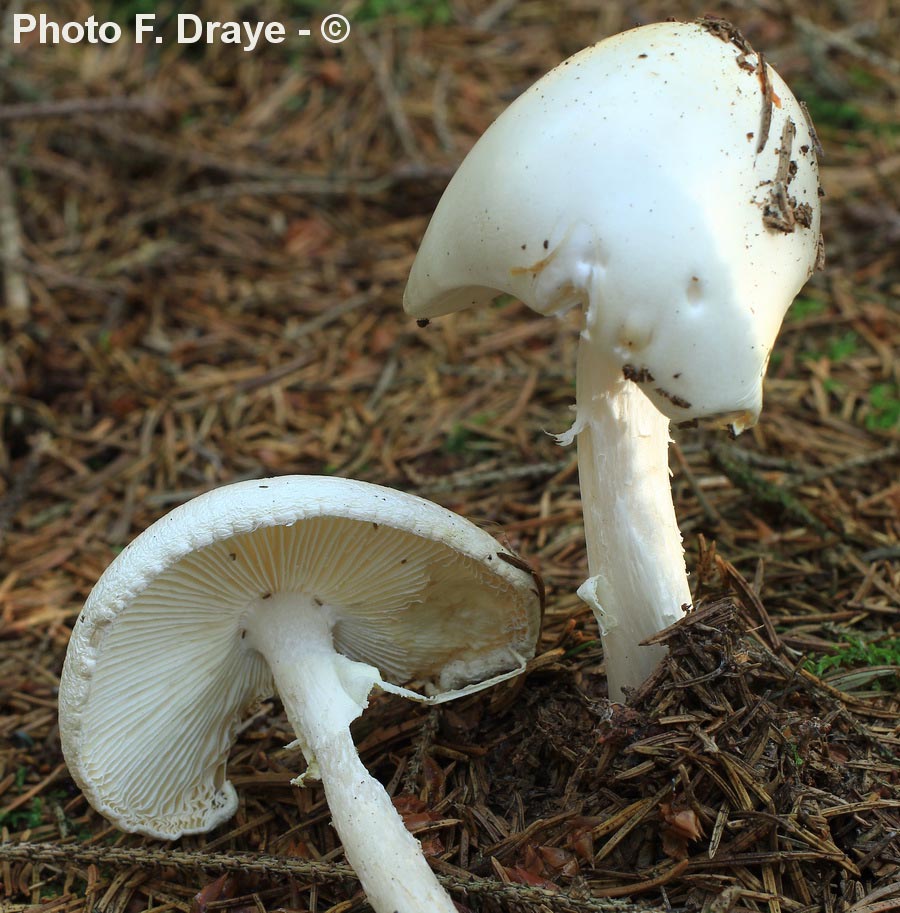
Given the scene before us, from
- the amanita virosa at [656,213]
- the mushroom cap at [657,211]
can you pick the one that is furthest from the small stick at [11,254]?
the mushroom cap at [657,211]

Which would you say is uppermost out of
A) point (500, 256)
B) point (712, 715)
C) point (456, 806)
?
point (500, 256)

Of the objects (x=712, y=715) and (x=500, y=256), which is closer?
(x=500, y=256)

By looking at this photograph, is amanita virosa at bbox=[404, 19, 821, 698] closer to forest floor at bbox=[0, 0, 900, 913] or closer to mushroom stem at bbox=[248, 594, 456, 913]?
forest floor at bbox=[0, 0, 900, 913]

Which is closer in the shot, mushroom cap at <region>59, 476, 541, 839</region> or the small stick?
mushroom cap at <region>59, 476, 541, 839</region>

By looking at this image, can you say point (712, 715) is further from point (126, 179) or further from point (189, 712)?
point (126, 179)

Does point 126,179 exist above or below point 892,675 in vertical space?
above

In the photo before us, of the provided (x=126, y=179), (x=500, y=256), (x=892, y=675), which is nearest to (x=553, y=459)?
(x=892, y=675)

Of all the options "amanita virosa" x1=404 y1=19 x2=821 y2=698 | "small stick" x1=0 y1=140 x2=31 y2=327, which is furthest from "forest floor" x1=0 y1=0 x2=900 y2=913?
"amanita virosa" x1=404 y1=19 x2=821 y2=698
